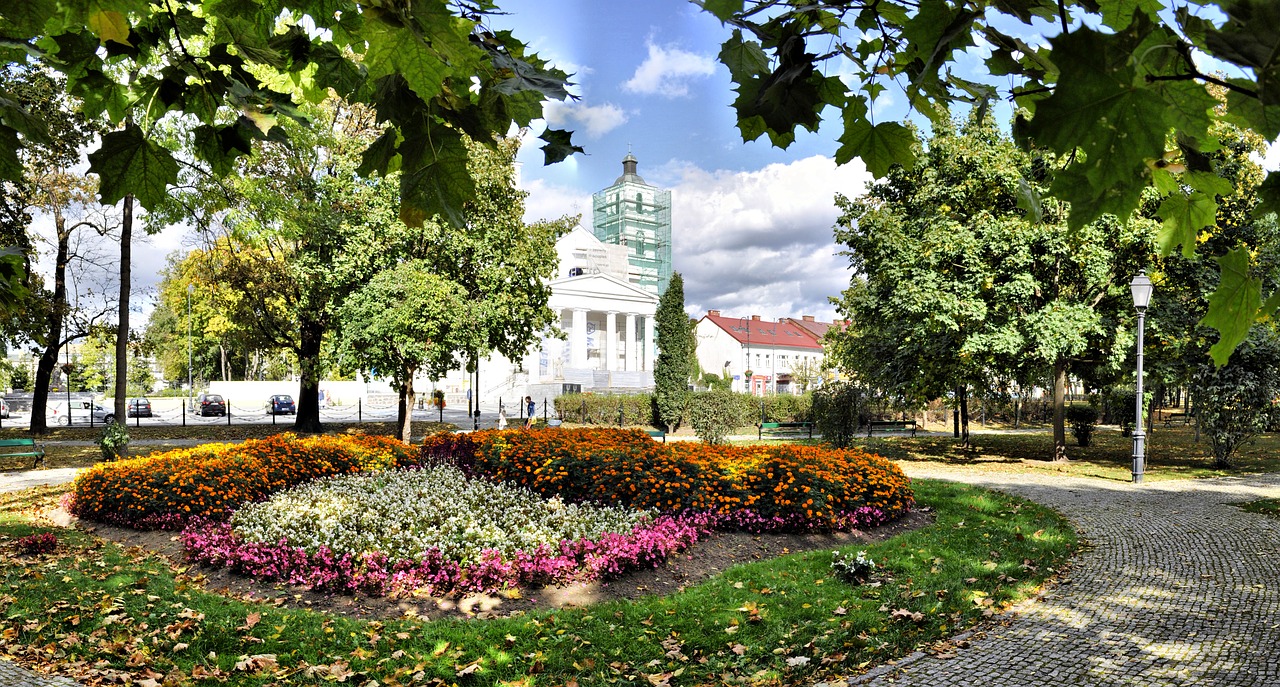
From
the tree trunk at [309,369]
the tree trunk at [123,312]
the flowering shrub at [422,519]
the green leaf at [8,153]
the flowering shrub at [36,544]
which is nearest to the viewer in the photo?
the green leaf at [8,153]

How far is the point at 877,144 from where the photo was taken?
1.86m

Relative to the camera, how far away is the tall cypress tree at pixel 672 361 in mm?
31047

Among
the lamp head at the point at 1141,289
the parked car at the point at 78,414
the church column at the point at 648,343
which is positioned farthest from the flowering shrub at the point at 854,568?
the church column at the point at 648,343

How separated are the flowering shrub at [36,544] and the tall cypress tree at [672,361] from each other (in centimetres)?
2419

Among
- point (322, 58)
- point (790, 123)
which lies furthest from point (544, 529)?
point (790, 123)

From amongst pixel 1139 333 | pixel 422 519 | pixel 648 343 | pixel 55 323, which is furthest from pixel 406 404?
pixel 648 343

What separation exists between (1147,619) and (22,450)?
23.2 metres

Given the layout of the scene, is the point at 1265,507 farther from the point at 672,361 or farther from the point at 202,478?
the point at 672,361

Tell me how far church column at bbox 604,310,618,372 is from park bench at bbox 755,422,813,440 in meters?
29.4

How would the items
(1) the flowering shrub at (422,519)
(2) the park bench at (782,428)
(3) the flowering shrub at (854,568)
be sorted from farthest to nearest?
(2) the park bench at (782,428) → (1) the flowering shrub at (422,519) → (3) the flowering shrub at (854,568)

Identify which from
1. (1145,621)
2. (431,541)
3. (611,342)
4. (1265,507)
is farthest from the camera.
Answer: (611,342)

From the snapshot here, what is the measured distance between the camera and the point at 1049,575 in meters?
7.52

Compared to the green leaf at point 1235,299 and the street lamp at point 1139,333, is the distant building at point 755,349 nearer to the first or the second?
the street lamp at point 1139,333

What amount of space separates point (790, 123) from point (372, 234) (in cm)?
1959
